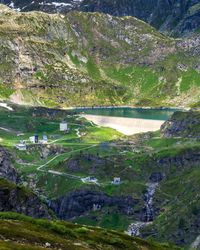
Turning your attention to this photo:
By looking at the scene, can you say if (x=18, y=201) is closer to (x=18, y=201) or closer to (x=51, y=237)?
(x=18, y=201)

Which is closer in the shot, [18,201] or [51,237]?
[51,237]

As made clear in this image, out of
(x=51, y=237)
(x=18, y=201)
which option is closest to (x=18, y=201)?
(x=18, y=201)

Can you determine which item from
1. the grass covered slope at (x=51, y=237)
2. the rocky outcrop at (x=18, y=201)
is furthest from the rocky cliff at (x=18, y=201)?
the grass covered slope at (x=51, y=237)

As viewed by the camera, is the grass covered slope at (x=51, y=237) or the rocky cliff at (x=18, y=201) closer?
the grass covered slope at (x=51, y=237)

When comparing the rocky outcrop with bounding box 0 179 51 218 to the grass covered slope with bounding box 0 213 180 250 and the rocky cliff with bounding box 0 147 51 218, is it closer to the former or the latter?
the rocky cliff with bounding box 0 147 51 218

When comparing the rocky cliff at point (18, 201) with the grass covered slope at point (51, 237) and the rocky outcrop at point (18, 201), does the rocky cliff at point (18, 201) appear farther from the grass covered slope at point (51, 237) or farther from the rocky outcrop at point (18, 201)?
the grass covered slope at point (51, 237)

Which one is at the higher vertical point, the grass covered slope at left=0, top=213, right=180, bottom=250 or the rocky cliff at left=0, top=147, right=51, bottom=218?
the grass covered slope at left=0, top=213, right=180, bottom=250

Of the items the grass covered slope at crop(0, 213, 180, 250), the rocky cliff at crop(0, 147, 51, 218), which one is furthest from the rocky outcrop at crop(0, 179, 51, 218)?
the grass covered slope at crop(0, 213, 180, 250)
